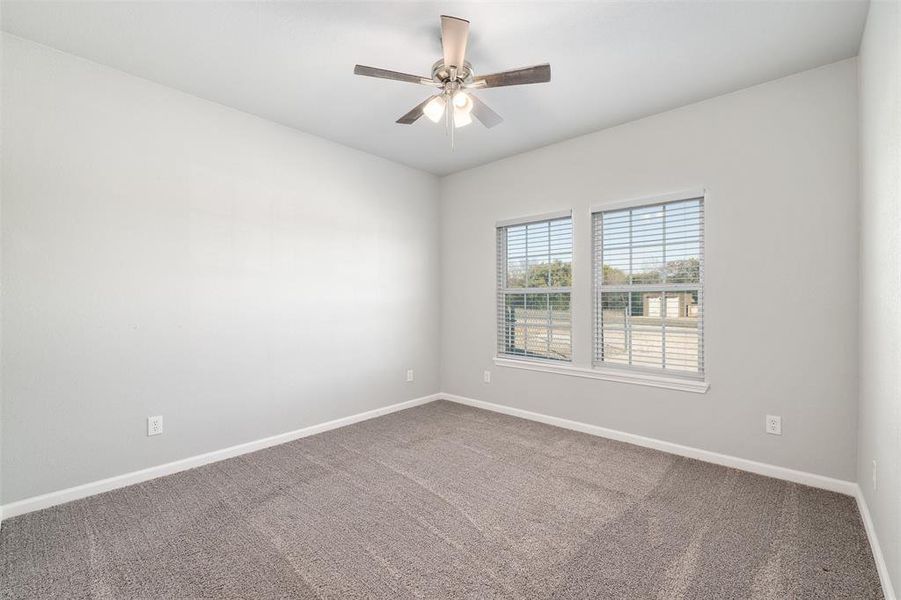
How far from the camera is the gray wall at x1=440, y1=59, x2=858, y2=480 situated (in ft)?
8.08

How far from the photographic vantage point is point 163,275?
2.75 m

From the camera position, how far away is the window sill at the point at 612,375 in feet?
9.93

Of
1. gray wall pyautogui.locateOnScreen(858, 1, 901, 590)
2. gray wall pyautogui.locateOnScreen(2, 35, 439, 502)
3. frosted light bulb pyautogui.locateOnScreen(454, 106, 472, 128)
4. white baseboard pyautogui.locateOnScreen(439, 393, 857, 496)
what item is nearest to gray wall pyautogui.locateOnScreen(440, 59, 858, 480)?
white baseboard pyautogui.locateOnScreen(439, 393, 857, 496)

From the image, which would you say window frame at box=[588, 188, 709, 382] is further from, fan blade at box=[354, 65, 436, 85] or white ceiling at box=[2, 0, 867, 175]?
fan blade at box=[354, 65, 436, 85]

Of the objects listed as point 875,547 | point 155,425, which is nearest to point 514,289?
point 875,547

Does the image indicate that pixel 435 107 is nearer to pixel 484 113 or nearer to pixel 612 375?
pixel 484 113

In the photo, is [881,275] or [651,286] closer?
[881,275]

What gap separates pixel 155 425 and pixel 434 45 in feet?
9.93

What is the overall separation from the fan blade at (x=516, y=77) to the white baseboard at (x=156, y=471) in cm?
303

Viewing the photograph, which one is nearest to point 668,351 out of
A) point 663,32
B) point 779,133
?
point 779,133

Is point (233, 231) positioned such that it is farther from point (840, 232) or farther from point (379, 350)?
point (840, 232)

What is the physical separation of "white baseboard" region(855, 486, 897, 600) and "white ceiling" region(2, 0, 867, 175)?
2.57 m

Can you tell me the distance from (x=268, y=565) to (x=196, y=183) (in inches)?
100

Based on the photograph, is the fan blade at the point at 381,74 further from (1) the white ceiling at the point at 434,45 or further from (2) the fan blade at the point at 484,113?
(2) the fan blade at the point at 484,113
